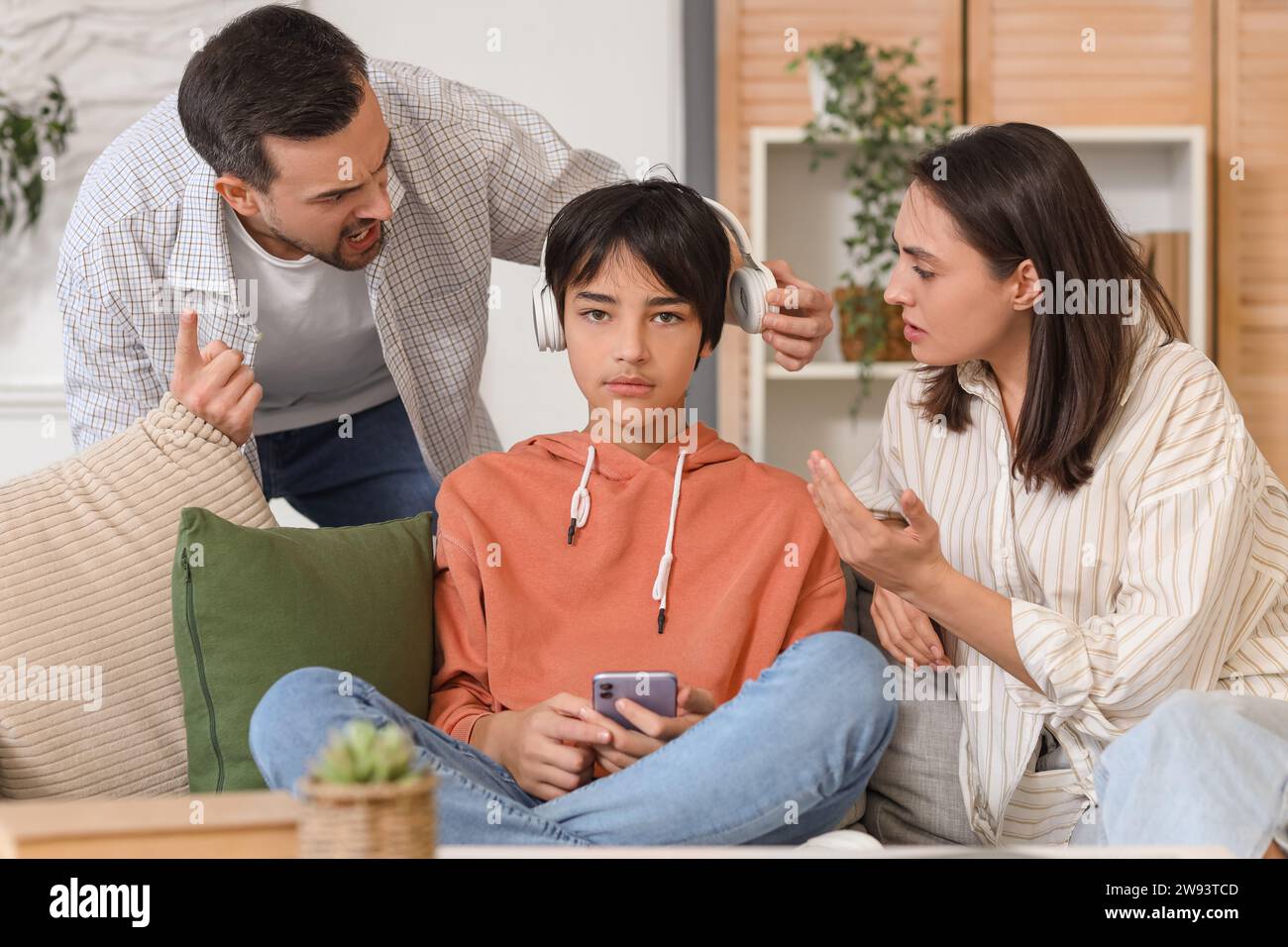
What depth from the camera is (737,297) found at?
5.77ft

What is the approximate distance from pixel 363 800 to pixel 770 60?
2.62 m

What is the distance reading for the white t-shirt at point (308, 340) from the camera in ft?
6.45

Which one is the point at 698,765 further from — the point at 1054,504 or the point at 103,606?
the point at 103,606

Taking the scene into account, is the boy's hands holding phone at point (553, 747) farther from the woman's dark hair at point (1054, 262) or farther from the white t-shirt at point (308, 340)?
the white t-shirt at point (308, 340)

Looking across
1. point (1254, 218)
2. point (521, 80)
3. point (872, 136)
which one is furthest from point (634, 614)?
point (1254, 218)

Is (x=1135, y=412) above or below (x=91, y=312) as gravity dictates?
below

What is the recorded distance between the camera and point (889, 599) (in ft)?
5.29

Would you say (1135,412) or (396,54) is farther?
(396,54)

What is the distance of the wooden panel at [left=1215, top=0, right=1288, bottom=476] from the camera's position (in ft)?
10.0

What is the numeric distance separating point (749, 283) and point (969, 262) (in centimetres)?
31

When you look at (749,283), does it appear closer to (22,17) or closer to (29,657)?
(29,657)

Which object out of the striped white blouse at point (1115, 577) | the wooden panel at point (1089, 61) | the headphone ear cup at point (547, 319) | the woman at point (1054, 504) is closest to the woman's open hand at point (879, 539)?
the woman at point (1054, 504)

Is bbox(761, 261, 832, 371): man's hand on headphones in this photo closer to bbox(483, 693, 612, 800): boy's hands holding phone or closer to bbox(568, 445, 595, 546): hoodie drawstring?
bbox(568, 445, 595, 546): hoodie drawstring
